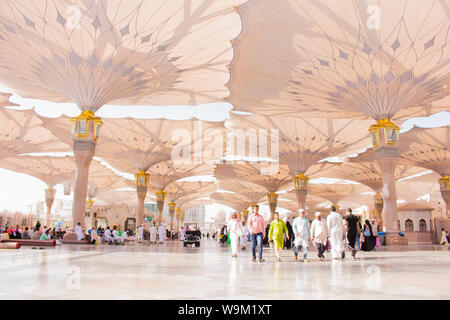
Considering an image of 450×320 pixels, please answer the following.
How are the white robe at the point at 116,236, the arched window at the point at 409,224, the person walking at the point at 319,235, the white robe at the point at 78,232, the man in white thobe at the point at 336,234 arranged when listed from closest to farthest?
the person walking at the point at 319,235
the man in white thobe at the point at 336,234
the white robe at the point at 78,232
the white robe at the point at 116,236
the arched window at the point at 409,224

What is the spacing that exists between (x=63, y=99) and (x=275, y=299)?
2043 centimetres

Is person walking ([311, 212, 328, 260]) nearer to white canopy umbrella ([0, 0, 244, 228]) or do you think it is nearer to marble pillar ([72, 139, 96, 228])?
white canopy umbrella ([0, 0, 244, 228])

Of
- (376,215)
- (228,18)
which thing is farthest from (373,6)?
(376,215)

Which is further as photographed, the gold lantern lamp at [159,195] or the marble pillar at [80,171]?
the gold lantern lamp at [159,195]

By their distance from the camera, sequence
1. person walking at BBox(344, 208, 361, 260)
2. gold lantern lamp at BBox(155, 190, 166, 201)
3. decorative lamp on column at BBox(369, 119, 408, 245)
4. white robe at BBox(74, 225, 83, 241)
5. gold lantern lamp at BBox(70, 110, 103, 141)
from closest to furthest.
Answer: person walking at BBox(344, 208, 361, 260), gold lantern lamp at BBox(70, 110, 103, 141), white robe at BBox(74, 225, 83, 241), decorative lamp on column at BBox(369, 119, 408, 245), gold lantern lamp at BBox(155, 190, 166, 201)

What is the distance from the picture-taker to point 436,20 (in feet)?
42.4

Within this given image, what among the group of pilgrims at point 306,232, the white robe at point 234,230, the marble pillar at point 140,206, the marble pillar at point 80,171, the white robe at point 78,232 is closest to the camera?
the group of pilgrims at point 306,232

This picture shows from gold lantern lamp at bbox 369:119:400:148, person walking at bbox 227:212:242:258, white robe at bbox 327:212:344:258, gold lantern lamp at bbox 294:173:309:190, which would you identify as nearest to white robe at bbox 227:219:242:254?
person walking at bbox 227:212:242:258

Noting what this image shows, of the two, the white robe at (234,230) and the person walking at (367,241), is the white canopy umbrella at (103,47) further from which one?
the person walking at (367,241)

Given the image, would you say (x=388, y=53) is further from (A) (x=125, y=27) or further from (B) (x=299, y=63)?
(A) (x=125, y=27)

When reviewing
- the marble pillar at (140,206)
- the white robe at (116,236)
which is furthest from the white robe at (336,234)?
the marble pillar at (140,206)

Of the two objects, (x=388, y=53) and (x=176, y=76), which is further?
(x=176, y=76)

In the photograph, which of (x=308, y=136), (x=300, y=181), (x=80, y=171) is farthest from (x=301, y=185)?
(x=80, y=171)

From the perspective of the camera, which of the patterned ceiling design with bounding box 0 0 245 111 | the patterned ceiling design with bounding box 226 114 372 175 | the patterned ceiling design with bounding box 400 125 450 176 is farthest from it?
the patterned ceiling design with bounding box 226 114 372 175
